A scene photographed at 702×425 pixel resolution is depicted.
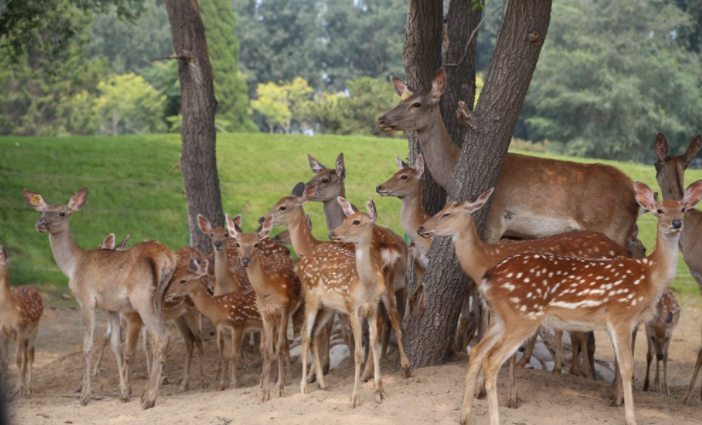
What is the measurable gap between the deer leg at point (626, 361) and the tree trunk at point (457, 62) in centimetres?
339

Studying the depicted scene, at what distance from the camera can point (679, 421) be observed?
6594mm

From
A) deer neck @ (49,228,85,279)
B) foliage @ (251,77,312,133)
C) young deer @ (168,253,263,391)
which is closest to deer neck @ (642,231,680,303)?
young deer @ (168,253,263,391)

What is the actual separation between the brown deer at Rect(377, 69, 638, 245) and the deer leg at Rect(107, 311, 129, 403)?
3125 mm

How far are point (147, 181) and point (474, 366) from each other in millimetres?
15054

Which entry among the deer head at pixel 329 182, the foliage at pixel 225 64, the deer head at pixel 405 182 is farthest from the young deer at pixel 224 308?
the foliage at pixel 225 64

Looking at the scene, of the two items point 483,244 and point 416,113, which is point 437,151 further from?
point 483,244

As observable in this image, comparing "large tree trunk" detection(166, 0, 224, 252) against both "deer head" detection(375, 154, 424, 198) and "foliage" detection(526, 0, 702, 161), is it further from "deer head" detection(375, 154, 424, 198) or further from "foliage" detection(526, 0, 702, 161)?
"foliage" detection(526, 0, 702, 161)

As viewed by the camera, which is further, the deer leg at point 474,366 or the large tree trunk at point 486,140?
the large tree trunk at point 486,140

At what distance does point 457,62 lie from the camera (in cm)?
921

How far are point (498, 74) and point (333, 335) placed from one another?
434 centimetres

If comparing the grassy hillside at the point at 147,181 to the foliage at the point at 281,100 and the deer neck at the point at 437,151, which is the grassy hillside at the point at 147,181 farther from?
the foliage at the point at 281,100

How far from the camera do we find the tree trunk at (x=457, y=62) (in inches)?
360

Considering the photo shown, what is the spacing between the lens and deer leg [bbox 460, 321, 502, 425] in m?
6.16

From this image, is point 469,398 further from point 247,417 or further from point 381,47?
point 381,47
